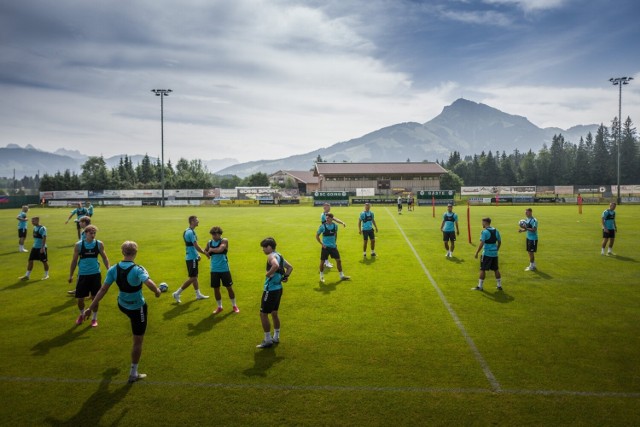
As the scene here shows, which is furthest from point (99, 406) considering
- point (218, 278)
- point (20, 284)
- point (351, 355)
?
point (20, 284)

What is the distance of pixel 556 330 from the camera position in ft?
28.1

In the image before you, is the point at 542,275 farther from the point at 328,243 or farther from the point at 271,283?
the point at 271,283

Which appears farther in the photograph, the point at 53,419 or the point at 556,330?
the point at 556,330

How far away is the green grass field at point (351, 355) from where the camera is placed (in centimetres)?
566

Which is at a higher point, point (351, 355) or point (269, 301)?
point (269, 301)

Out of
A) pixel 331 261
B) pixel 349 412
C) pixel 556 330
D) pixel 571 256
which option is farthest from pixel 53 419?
pixel 571 256

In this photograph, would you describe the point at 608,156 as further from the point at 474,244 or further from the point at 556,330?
the point at 556,330

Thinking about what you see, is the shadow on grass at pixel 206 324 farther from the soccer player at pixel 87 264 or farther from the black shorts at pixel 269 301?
the soccer player at pixel 87 264

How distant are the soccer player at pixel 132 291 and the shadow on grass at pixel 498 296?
9.10m

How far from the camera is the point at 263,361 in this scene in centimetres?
724

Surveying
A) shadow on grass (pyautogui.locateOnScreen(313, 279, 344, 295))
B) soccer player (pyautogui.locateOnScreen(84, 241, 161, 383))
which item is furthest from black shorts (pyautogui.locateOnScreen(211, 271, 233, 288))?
shadow on grass (pyautogui.locateOnScreen(313, 279, 344, 295))

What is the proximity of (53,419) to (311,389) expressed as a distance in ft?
12.6

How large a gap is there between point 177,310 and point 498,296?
9286mm

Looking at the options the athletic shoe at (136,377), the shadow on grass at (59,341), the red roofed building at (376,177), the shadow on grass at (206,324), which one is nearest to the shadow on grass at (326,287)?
the shadow on grass at (206,324)
